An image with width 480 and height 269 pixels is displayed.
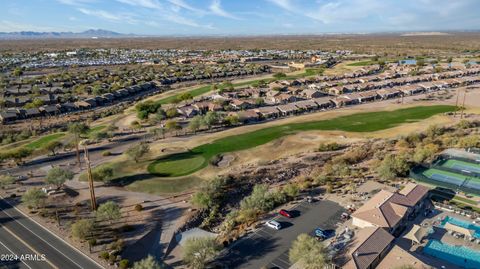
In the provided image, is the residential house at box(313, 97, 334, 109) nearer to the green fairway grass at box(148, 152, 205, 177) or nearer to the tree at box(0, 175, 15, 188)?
the green fairway grass at box(148, 152, 205, 177)

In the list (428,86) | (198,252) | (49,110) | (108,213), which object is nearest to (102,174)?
(108,213)

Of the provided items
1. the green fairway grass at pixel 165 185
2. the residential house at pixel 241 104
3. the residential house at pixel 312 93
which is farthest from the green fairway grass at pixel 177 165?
the residential house at pixel 312 93

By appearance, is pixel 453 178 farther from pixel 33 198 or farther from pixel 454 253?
pixel 33 198

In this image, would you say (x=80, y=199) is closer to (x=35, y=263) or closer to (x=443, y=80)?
(x=35, y=263)

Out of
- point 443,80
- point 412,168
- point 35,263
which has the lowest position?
point 35,263

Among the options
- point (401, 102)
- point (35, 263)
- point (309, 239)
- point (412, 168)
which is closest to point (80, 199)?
point (35, 263)

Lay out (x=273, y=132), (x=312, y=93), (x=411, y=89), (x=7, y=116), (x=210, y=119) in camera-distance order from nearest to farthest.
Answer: (x=273, y=132)
(x=210, y=119)
(x=7, y=116)
(x=312, y=93)
(x=411, y=89)

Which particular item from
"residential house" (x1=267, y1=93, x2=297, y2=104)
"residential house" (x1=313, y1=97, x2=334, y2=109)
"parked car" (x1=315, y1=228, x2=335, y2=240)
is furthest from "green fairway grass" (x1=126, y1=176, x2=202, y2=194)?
"residential house" (x1=267, y1=93, x2=297, y2=104)
